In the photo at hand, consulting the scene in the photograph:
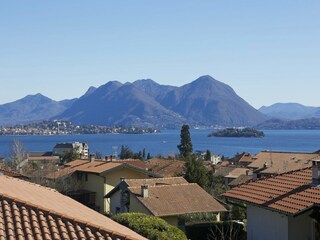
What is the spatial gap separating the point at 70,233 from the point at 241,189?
35.8 feet

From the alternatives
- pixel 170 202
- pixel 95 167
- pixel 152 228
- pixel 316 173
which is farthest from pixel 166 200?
pixel 95 167

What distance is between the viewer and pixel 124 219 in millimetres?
18031

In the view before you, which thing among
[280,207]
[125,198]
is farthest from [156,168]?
[280,207]

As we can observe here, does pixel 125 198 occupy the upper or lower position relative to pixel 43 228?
lower

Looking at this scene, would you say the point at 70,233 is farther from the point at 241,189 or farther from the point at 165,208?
the point at 165,208

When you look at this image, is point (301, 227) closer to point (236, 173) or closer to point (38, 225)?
point (38, 225)

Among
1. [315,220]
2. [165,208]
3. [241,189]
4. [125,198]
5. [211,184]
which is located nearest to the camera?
[315,220]

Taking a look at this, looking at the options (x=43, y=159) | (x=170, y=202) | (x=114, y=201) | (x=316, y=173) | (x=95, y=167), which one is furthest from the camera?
(x=43, y=159)

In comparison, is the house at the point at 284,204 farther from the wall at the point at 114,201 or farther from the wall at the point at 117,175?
the wall at the point at 117,175

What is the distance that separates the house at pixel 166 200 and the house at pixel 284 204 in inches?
303

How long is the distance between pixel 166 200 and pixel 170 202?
0.30 meters

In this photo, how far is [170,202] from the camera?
25281 millimetres

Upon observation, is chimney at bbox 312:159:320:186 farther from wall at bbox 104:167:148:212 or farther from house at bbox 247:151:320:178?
house at bbox 247:151:320:178

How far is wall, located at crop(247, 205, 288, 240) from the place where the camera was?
14070mm
